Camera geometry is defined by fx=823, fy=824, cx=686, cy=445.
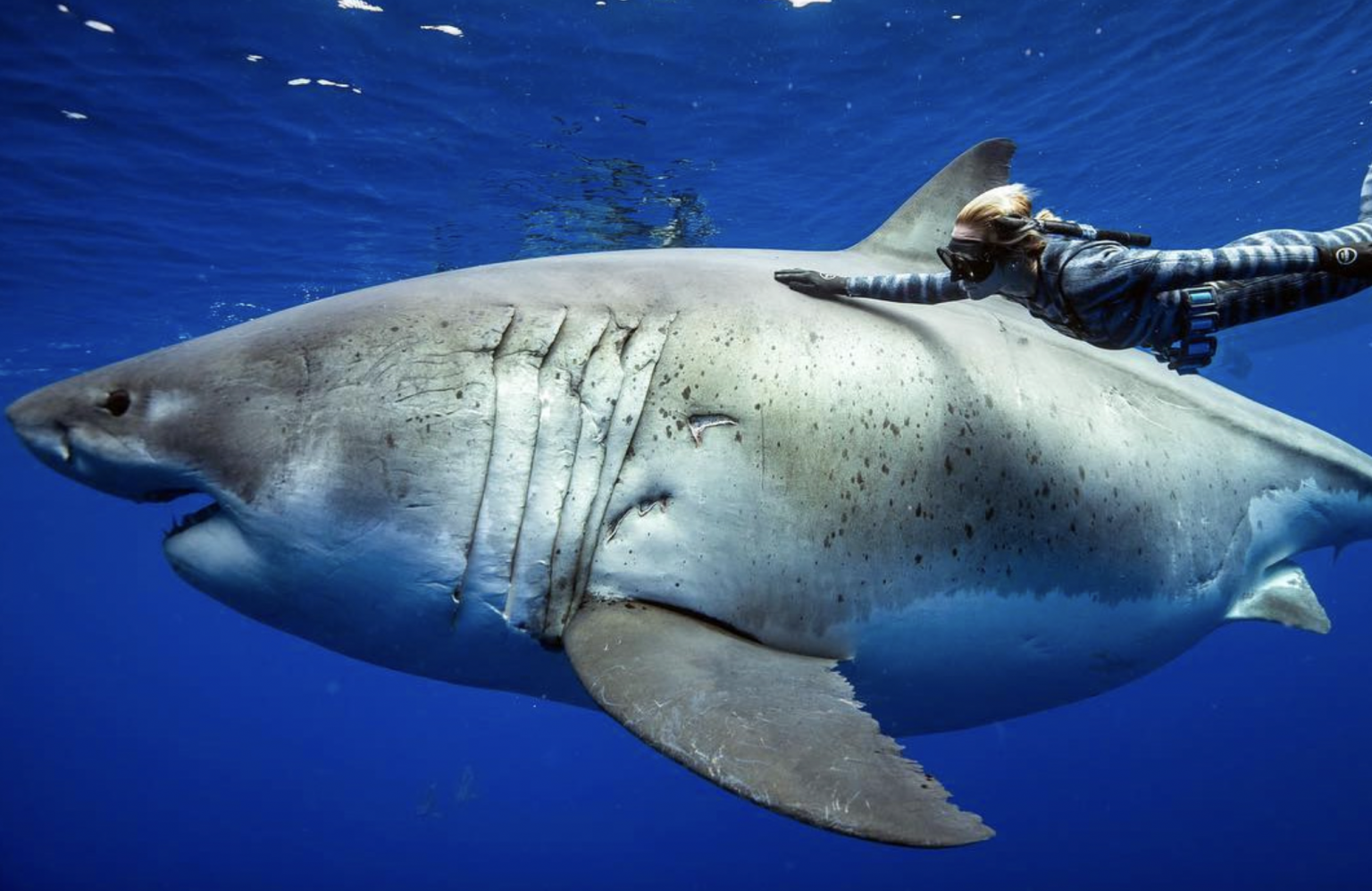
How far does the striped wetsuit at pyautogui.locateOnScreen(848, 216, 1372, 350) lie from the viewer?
3145 mm

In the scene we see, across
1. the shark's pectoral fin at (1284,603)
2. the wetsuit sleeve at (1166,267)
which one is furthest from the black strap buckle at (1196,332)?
the shark's pectoral fin at (1284,603)

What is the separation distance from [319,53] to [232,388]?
33.7 ft

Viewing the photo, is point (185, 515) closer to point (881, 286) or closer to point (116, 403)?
point (116, 403)

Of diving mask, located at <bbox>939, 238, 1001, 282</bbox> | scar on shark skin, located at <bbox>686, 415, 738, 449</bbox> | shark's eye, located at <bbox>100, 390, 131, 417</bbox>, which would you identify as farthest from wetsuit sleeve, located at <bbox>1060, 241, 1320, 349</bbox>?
shark's eye, located at <bbox>100, 390, 131, 417</bbox>

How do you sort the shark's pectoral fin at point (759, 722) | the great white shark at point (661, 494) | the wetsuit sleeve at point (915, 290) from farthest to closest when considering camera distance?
1. the wetsuit sleeve at point (915, 290)
2. the great white shark at point (661, 494)
3. the shark's pectoral fin at point (759, 722)

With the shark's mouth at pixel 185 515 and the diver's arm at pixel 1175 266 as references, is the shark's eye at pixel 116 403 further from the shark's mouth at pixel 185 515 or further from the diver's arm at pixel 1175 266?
the diver's arm at pixel 1175 266

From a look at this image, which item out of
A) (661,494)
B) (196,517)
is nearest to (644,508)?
(661,494)

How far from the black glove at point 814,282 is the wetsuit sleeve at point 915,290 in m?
0.07

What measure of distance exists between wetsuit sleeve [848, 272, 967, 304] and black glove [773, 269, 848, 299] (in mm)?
66

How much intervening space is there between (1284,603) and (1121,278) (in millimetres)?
2598

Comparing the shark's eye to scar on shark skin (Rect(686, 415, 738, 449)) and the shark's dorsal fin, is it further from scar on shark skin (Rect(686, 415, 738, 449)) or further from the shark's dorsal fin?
the shark's dorsal fin

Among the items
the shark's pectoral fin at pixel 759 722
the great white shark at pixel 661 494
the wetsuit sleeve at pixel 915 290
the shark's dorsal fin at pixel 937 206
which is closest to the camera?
the shark's pectoral fin at pixel 759 722

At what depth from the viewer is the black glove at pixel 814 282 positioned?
3355mm

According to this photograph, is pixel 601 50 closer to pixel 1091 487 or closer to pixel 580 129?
pixel 580 129
